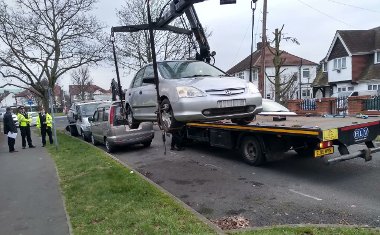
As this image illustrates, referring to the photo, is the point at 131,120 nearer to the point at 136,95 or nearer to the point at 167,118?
the point at 136,95

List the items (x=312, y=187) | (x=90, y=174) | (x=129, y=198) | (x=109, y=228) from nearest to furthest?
1. (x=109, y=228)
2. (x=129, y=198)
3. (x=312, y=187)
4. (x=90, y=174)

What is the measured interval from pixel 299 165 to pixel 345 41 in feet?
92.7

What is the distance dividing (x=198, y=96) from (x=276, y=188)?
2397 millimetres

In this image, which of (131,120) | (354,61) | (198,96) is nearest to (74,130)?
(131,120)

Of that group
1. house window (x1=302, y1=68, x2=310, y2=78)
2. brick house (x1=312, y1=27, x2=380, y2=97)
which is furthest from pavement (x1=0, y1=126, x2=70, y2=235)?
house window (x1=302, y1=68, x2=310, y2=78)

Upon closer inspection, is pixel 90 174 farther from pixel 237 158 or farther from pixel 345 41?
pixel 345 41

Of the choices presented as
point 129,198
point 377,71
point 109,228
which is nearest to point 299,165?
point 129,198

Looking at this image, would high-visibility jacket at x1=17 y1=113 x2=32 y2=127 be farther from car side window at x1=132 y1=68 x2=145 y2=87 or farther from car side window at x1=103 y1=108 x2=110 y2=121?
car side window at x1=132 y1=68 x2=145 y2=87

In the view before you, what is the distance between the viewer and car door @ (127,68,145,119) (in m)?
7.70

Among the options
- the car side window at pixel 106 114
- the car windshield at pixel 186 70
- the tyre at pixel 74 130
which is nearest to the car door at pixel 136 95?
the car windshield at pixel 186 70

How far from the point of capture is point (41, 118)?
1677 cm

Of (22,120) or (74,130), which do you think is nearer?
(22,120)

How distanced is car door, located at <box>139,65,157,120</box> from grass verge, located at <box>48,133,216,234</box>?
1.35m

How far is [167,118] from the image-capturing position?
626cm
